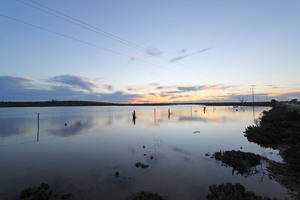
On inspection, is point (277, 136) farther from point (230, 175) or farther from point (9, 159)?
point (9, 159)

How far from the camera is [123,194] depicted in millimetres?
6668

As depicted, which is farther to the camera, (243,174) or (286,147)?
(286,147)

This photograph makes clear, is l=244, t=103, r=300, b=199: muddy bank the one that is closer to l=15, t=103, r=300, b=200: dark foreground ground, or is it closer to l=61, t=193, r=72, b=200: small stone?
l=15, t=103, r=300, b=200: dark foreground ground

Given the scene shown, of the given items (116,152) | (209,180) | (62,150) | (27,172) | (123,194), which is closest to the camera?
(123,194)

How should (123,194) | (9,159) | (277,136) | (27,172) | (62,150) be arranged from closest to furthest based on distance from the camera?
(123,194) < (27,172) < (9,159) < (62,150) < (277,136)

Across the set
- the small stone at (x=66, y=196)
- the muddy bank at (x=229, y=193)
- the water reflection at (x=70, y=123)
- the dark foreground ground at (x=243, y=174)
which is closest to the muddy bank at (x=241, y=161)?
the dark foreground ground at (x=243, y=174)

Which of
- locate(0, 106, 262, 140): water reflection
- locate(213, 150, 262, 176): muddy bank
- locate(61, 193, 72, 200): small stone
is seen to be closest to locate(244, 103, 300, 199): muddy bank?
locate(213, 150, 262, 176): muddy bank

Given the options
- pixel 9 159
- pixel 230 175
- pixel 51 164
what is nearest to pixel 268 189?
pixel 230 175

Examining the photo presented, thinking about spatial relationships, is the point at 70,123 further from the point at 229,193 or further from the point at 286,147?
the point at 286,147

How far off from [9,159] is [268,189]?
55.8 feet

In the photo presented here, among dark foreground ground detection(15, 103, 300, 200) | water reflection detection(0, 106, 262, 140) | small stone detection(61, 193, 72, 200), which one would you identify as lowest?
water reflection detection(0, 106, 262, 140)

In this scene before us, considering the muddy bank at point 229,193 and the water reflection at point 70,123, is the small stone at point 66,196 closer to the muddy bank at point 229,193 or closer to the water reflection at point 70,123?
the muddy bank at point 229,193

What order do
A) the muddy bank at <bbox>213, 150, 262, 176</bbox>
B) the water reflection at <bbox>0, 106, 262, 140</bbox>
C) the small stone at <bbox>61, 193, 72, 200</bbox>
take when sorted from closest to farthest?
the small stone at <bbox>61, 193, 72, 200</bbox>
the muddy bank at <bbox>213, 150, 262, 176</bbox>
the water reflection at <bbox>0, 106, 262, 140</bbox>

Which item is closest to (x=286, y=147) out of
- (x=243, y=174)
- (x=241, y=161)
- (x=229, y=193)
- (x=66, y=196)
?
(x=241, y=161)
